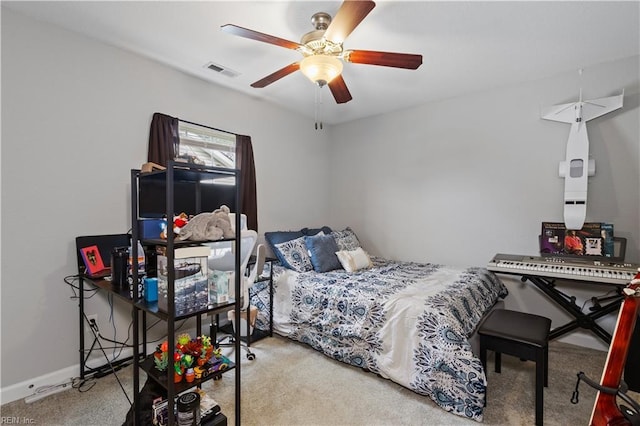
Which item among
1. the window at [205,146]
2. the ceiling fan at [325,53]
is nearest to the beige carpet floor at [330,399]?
the window at [205,146]

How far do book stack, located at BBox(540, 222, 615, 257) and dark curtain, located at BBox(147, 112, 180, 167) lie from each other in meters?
3.58

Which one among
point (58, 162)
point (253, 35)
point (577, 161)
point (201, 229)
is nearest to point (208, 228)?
point (201, 229)

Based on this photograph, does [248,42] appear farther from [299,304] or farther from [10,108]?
[299,304]

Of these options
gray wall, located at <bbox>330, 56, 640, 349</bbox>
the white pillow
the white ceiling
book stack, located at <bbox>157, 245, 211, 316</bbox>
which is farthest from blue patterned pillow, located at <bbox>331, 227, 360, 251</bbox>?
book stack, located at <bbox>157, 245, 211, 316</bbox>

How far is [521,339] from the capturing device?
1.82 m

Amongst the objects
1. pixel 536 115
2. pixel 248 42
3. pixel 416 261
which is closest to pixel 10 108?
pixel 248 42

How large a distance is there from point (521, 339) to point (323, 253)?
1.85 m

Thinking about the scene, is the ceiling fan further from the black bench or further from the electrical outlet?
the electrical outlet

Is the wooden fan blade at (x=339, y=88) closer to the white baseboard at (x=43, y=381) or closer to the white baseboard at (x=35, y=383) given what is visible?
the white baseboard at (x=43, y=381)

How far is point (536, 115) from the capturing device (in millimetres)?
3006

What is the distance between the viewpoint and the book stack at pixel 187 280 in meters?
1.37

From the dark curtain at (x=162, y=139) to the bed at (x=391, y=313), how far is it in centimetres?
136

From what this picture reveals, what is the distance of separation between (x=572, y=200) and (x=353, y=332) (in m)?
2.29

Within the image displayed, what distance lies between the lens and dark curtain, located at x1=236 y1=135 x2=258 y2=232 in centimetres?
333
